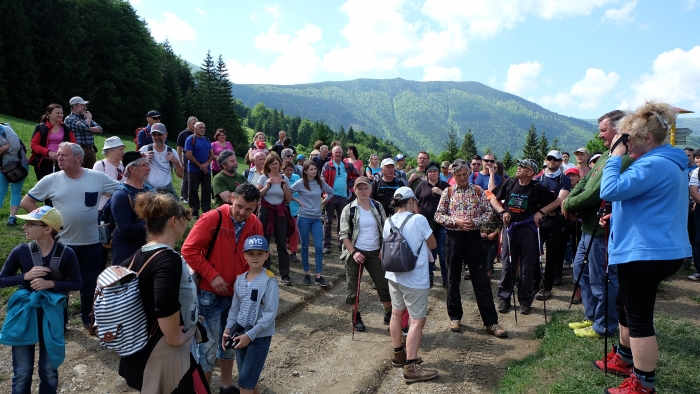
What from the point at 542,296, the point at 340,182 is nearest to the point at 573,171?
the point at 542,296

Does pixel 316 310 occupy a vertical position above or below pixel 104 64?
below

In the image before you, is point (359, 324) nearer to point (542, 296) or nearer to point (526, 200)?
point (526, 200)

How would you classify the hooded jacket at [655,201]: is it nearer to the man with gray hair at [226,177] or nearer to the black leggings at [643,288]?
the black leggings at [643,288]

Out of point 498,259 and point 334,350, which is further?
point 498,259

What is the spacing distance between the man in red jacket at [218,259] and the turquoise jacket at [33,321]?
115 centimetres

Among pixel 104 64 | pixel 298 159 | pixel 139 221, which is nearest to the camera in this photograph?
pixel 139 221

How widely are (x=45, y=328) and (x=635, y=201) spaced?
16.5 ft

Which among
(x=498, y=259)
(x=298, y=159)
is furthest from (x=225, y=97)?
(x=498, y=259)

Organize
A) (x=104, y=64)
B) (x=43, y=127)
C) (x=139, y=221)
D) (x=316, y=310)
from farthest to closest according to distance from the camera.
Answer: (x=104, y=64), (x=43, y=127), (x=316, y=310), (x=139, y=221)

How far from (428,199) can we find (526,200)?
6.67 ft

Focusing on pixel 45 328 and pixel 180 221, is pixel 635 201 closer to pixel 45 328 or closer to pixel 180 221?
pixel 180 221

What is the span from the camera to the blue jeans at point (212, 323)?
405 centimetres

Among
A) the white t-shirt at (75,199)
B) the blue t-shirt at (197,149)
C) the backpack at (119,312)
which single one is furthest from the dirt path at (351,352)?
the blue t-shirt at (197,149)

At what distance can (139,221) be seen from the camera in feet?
15.2
